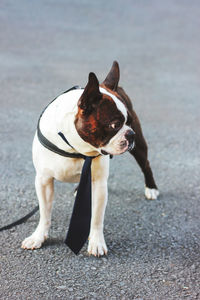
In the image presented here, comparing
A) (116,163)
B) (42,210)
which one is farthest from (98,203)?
(116,163)

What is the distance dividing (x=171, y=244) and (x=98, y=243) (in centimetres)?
65

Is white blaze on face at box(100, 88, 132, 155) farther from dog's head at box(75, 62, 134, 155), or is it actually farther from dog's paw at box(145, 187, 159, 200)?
dog's paw at box(145, 187, 159, 200)

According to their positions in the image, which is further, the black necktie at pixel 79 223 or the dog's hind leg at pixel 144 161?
the dog's hind leg at pixel 144 161

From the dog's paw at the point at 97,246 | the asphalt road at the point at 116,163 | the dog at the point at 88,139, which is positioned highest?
the dog at the point at 88,139

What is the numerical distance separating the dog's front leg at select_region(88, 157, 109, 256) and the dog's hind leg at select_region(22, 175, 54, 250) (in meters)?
0.34

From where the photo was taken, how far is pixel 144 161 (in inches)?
169

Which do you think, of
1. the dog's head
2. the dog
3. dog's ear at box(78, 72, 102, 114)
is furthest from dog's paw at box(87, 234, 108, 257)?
dog's ear at box(78, 72, 102, 114)

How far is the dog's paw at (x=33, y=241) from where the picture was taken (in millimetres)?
3469

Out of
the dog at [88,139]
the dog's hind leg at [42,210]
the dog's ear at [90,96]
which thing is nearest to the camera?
the dog's ear at [90,96]

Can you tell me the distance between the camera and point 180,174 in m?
5.02

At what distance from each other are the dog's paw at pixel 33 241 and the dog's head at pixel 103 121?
0.99 meters

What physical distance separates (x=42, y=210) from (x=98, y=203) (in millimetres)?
456

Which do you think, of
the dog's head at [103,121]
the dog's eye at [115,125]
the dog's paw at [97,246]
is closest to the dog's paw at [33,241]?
the dog's paw at [97,246]

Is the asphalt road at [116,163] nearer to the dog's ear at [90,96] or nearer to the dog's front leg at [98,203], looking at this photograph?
the dog's front leg at [98,203]
